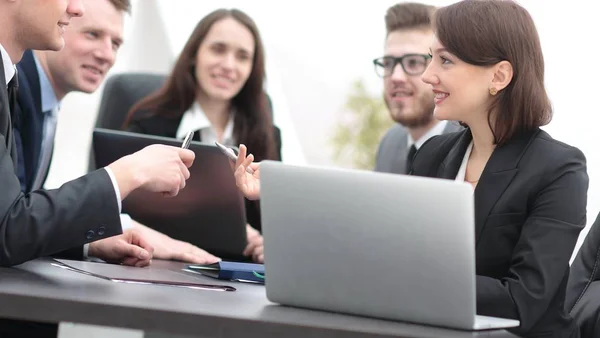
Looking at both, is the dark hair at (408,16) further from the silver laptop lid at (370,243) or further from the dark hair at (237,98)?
the silver laptop lid at (370,243)

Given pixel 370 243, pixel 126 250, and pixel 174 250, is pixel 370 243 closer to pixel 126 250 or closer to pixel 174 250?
pixel 126 250

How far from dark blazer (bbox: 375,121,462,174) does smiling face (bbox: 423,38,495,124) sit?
1419mm

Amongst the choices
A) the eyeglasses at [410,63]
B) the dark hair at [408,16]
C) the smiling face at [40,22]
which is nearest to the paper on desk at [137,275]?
the smiling face at [40,22]

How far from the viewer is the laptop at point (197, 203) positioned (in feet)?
7.54

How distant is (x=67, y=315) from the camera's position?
4.29 ft

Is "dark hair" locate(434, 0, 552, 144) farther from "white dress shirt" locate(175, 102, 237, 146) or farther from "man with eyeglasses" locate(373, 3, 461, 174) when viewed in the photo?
"white dress shirt" locate(175, 102, 237, 146)

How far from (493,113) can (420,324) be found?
29.5 inches

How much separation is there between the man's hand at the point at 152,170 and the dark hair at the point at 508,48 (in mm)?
647

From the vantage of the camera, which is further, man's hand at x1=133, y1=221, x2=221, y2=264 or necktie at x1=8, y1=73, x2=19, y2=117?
man's hand at x1=133, y1=221, x2=221, y2=264

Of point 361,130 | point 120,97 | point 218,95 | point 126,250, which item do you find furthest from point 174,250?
point 361,130

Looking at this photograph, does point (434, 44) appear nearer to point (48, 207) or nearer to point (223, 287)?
point (223, 287)

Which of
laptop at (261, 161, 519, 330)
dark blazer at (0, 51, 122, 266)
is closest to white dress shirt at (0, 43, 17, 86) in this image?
dark blazer at (0, 51, 122, 266)

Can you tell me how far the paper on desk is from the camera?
64.9 inches

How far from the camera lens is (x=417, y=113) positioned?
3.45 metres
